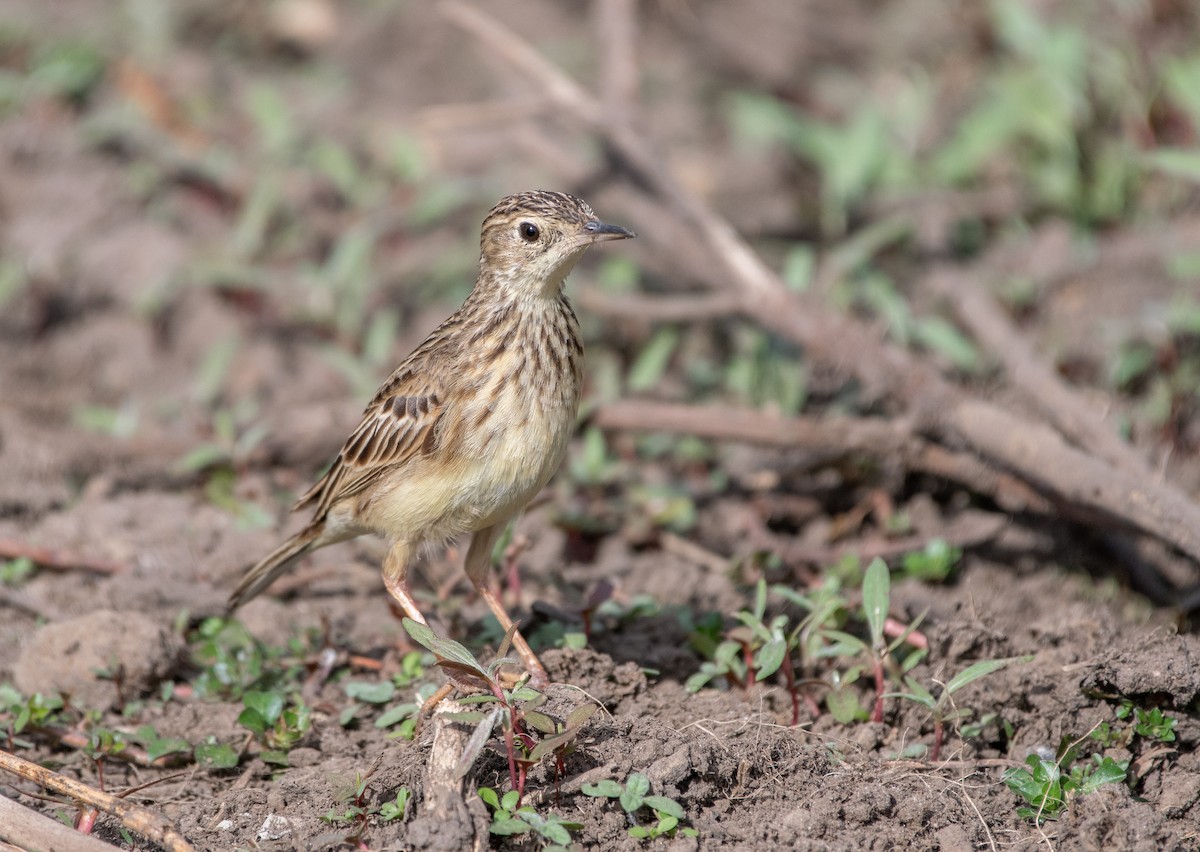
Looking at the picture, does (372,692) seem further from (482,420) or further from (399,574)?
(482,420)

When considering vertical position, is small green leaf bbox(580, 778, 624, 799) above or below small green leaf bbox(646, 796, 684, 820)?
above

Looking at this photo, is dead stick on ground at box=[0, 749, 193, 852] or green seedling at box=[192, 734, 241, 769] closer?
dead stick on ground at box=[0, 749, 193, 852]

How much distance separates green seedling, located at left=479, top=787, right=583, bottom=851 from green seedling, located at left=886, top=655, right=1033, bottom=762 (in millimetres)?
1328

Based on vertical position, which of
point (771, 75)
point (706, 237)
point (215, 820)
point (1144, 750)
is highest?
point (771, 75)

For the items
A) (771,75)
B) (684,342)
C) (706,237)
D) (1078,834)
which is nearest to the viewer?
(1078,834)

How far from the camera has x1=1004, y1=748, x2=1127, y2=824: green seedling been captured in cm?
436

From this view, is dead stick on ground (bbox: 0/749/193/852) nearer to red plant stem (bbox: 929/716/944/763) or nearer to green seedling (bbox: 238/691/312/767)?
green seedling (bbox: 238/691/312/767)

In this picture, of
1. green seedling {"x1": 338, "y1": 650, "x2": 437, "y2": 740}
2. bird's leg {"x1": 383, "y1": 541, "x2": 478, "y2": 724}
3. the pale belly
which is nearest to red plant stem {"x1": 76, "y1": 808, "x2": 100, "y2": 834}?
green seedling {"x1": 338, "y1": 650, "x2": 437, "y2": 740}

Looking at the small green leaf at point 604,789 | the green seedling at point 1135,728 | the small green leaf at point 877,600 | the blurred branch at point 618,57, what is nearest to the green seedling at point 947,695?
the small green leaf at point 877,600

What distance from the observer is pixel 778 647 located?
4812mm

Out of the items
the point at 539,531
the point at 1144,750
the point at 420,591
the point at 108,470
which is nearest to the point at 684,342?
the point at 539,531

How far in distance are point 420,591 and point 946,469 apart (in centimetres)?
259

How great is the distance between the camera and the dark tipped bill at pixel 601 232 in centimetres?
530

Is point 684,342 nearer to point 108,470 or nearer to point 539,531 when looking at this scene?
point 539,531
